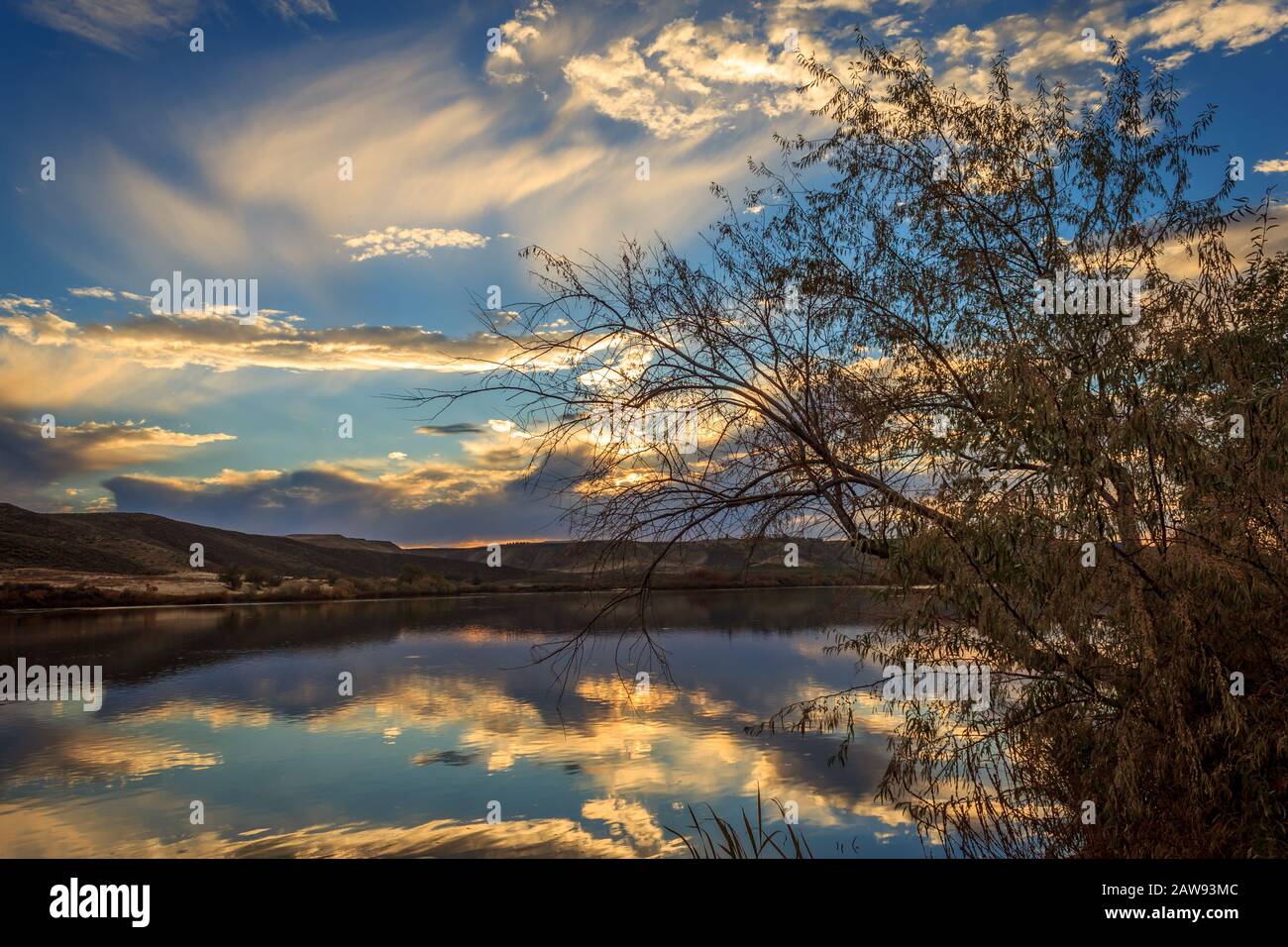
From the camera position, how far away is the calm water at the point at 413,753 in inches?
358

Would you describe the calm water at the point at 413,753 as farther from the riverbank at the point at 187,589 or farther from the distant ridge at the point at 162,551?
the distant ridge at the point at 162,551

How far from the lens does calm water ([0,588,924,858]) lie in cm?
910

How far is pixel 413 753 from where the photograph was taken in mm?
12984

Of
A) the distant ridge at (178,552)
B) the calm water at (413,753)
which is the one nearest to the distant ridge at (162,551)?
→ the distant ridge at (178,552)

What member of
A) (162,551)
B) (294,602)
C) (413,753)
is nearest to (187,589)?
(294,602)

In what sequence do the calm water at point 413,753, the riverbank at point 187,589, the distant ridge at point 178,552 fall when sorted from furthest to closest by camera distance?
the distant ridge at point 178,552, the riverbank at point 187,589, the calm water at point 413,753

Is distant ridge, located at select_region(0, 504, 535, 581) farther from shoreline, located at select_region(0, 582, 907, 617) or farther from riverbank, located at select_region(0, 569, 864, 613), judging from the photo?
shoreline, located at select_region(0, 582, 907, 617)

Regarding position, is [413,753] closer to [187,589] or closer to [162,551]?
[187,589]

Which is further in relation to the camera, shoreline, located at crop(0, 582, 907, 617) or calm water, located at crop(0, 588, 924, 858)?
shoreline, located at crop(0, 582, 907, 617)

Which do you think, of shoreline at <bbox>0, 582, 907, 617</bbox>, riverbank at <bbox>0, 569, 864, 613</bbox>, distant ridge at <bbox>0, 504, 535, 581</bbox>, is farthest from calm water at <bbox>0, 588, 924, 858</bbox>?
distant ridge at <bbox>0, 504, 535, 581</bbox>

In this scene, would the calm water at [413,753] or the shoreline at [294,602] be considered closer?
the calm water at [413,753]
